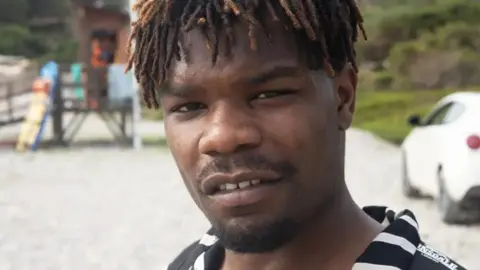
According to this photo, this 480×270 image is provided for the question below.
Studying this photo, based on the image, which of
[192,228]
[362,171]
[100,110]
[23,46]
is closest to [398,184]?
[362,171]

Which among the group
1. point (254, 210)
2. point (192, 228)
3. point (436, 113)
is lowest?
point (192, 228)

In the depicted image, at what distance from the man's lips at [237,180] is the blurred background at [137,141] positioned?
1.00 feet

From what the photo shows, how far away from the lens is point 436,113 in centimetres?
748

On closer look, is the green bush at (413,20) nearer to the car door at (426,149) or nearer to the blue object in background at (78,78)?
the blue object in background at (78,78)

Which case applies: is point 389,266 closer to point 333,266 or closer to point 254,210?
point 333,266

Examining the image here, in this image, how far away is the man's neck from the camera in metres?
1.31

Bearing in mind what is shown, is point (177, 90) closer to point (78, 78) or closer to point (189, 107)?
point (189, 107)

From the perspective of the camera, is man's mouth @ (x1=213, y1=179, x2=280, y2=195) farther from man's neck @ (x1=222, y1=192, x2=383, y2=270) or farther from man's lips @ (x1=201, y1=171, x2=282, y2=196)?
man's neck @ (x1=222, y1=192, x2=383, y2=270)

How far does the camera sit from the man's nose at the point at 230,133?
3.91ft

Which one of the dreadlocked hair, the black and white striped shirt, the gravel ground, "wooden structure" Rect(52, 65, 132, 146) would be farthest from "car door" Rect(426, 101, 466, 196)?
"wooden structure" Rect(52, 65, 132, 146)

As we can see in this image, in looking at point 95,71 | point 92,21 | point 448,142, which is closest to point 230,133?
point 448,142

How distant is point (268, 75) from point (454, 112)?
611cm

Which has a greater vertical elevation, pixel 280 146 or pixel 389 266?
pixel 280 146

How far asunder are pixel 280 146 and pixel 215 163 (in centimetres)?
11
